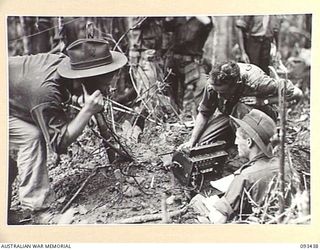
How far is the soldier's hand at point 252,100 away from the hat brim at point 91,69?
0.63ft

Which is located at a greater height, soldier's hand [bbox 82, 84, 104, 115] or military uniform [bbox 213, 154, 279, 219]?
soldier's hand [bbox 82, 84, 104, 115]

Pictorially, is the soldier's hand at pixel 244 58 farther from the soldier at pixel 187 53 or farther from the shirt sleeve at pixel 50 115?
the shirt sleeve at pixel 50 115

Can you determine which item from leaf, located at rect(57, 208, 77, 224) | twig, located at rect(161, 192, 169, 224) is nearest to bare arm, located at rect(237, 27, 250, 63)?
twig, located at rect(161, 192, 169, 224)

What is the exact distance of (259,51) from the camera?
2.54 ft

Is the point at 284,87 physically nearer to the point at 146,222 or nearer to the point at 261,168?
the point at 261,168

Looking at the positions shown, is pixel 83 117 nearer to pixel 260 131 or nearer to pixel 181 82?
pixel 181 82

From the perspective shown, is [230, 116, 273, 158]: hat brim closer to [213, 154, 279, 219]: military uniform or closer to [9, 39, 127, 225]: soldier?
[213, 154, 279, 219]: military uniform

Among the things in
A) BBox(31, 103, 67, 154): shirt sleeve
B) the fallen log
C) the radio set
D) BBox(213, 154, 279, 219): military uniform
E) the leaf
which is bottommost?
the fallen log

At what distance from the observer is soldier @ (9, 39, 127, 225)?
770 mm

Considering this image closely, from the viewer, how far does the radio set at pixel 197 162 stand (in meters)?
0.77

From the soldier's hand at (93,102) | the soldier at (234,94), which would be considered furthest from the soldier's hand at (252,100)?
the soldier's hand at (93,102)

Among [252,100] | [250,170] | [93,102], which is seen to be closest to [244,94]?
[252,100]

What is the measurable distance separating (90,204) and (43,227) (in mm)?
79

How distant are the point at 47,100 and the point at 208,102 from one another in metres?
0.24
